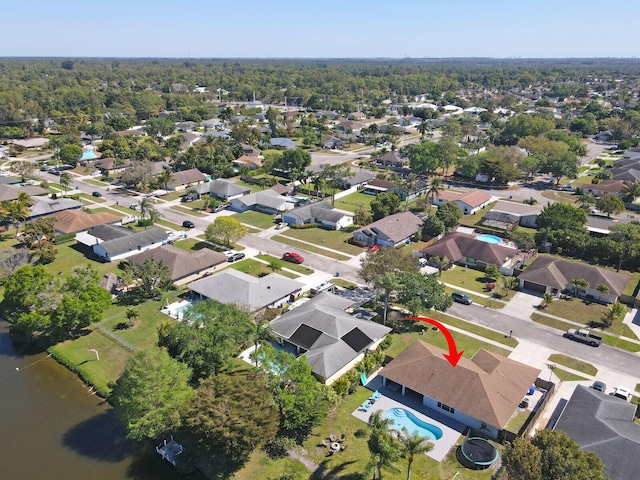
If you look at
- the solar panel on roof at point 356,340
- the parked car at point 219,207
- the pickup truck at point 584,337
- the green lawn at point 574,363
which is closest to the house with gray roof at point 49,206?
the parked car at point 219,207

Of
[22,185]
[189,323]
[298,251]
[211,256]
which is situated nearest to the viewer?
[189,323]

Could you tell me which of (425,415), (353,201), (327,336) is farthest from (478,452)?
(353,201)

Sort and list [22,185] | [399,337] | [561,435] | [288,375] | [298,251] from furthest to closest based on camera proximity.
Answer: [22,185]
[298,251]
[399,337]
[288,375]
[561,435]

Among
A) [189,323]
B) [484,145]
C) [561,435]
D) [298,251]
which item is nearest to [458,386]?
[561,435]

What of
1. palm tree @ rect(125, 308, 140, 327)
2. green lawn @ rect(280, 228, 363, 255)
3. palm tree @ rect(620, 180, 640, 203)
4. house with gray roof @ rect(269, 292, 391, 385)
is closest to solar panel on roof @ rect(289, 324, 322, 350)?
house with gray roof @ rect(269, 292, 391, 385)

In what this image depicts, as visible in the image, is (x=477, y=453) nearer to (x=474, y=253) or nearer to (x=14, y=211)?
(x=474, y=253)

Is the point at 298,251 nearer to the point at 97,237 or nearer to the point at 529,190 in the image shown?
the point at 97,237

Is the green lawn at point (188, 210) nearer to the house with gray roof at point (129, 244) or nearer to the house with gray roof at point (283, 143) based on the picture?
the house with gray roof at point (129, 244)
